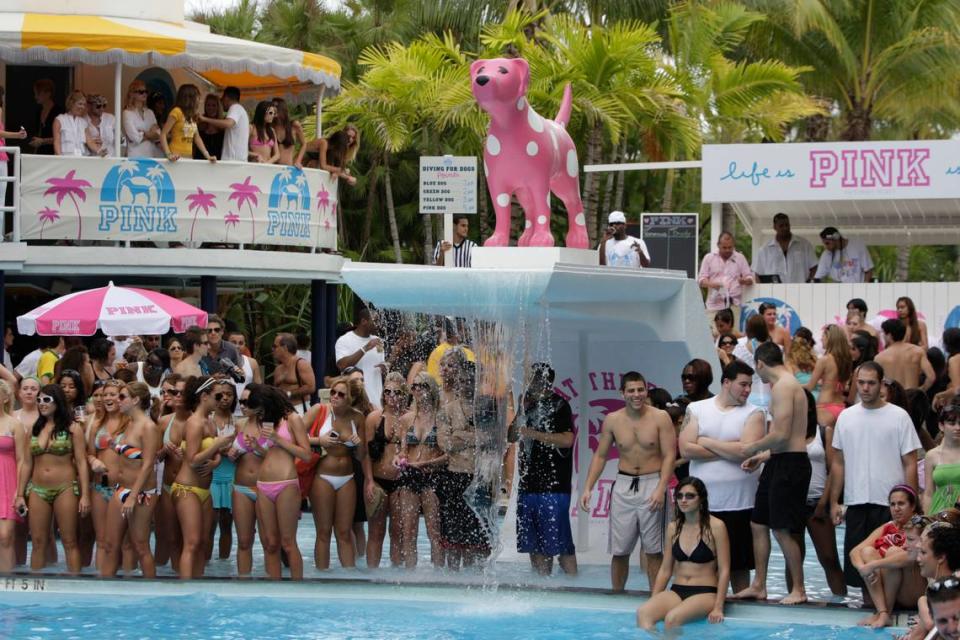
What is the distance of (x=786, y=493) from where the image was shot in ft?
→ 34.0

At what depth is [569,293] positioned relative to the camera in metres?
11.0

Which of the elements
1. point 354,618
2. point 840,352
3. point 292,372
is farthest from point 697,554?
point 292,372

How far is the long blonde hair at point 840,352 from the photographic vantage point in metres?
12.7

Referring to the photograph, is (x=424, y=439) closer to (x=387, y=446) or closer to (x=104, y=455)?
(x=387, y=446)

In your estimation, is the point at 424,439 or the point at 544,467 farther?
the point at 424,439

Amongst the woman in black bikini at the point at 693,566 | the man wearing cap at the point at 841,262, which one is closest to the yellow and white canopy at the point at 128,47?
the man wearing cap at the point at 841,262

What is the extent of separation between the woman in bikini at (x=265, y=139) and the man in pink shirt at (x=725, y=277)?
5.85m

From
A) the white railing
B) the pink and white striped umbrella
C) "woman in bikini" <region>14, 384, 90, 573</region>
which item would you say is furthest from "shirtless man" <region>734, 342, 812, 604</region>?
the white railing

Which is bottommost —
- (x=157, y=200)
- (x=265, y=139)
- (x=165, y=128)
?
(x=157, y=200)

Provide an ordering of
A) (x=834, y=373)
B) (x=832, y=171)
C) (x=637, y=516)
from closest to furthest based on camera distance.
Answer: (x=637, y=516) < (x=834, y=373) < (x=832, y=171)

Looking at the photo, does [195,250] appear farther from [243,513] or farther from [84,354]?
[243,513]

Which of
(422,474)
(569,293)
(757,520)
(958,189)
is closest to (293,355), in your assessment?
(422,474)

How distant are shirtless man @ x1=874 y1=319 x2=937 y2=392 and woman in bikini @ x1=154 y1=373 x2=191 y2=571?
6004 millimetres

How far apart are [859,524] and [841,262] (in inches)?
324
